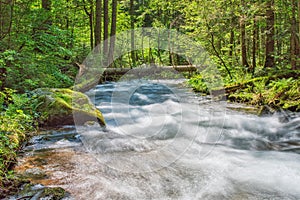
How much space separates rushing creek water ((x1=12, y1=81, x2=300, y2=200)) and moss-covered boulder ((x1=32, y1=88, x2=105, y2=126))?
0.97 ft

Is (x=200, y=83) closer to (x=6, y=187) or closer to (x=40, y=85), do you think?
(x=40, y=85)

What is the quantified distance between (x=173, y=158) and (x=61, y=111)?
119 inches

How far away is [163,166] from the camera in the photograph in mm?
4082

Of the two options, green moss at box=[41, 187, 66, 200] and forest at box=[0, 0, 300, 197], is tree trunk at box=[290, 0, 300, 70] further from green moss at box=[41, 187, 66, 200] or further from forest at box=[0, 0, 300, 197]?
green moss at box=[41, 187, 66, 200]

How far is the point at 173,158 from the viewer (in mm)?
4500

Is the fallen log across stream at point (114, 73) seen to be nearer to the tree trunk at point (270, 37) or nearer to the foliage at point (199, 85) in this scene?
the foliage at point (199, 85)

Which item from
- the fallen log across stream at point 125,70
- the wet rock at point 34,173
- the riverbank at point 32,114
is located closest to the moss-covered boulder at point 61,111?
the riverbank at point 32,114

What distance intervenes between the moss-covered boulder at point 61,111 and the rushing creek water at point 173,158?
0.30 meters

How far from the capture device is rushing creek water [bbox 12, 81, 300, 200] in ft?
10.8

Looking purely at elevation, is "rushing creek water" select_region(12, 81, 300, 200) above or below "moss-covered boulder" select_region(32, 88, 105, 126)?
below

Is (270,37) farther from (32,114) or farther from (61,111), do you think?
(32,114)

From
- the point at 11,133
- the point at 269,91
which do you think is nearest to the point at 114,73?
the point at 269,91

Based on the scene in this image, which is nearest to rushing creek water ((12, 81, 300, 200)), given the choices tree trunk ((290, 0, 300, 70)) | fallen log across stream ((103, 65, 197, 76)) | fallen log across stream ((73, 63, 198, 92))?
tree trunk ((290, 0, 300, 70))

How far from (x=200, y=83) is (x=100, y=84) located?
5491mm
